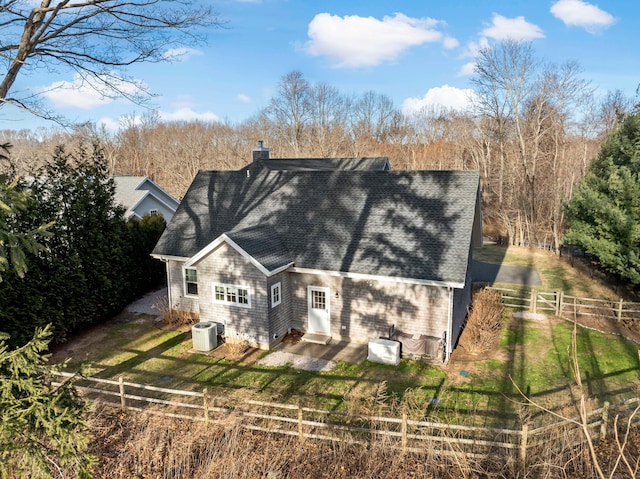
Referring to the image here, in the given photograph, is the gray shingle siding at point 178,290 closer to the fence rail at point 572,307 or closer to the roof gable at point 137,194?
the roof gable at point 137,194

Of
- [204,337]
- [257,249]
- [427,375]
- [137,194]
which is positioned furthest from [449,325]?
[137,194]

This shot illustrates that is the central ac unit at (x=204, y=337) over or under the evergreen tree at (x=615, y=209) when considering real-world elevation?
under

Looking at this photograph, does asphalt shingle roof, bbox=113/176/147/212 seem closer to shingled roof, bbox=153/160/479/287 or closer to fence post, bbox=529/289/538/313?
shingled roof, bbox=153/160/479/287

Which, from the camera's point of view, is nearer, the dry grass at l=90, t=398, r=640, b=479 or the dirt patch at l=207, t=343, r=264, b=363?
the dry grass at l=90, t=398, r=640, b=479

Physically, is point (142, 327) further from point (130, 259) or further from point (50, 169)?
point (50, 169)

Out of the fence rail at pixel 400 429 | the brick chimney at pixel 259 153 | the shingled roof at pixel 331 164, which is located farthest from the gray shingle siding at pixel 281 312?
the brick chimney at pixel 259 153

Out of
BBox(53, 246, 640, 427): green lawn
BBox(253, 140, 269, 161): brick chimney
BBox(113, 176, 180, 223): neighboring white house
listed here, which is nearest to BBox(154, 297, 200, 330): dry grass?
BBox(53, 246, 640, 427): green lawn
